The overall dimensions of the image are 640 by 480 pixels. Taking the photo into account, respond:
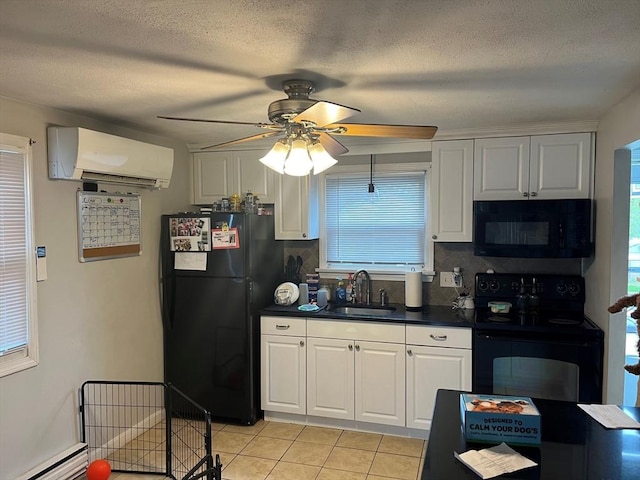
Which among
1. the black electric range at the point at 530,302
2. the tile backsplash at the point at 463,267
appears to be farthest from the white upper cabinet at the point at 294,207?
the black electric range at the point at 530,302

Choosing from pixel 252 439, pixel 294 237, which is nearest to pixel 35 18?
pixel 294 237

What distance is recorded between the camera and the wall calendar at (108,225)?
3.03 metres

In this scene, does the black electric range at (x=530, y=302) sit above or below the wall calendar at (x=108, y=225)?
below

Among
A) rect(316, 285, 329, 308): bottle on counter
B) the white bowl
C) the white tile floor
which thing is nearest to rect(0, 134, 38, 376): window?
the white tile floor

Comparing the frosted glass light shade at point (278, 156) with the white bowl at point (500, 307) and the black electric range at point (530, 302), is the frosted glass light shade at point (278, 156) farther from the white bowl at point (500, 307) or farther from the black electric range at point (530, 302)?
Answer: the white bowl at point (500, 307)

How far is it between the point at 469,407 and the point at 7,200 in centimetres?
243

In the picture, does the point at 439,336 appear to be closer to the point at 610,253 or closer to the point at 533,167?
the point at 610,253

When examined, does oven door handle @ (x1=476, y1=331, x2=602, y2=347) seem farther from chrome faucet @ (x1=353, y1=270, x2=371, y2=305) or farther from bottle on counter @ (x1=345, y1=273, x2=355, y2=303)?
bottle on counter @ (x1=345, y1=273, x2=355, y2=303)

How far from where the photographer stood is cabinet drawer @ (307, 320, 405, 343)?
339 centimetres

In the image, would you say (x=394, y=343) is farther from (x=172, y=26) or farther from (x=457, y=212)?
(x=172, y=26)

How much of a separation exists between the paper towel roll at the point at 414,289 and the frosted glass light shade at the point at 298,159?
1.70 m

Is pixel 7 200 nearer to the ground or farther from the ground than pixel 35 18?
nearer to the ground

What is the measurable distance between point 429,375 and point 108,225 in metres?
2.37

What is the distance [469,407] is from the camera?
163 centimetres
